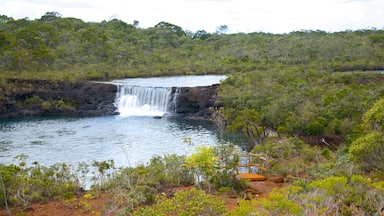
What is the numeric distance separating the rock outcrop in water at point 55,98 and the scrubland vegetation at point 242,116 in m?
0.43

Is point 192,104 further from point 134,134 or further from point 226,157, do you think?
point 226,157

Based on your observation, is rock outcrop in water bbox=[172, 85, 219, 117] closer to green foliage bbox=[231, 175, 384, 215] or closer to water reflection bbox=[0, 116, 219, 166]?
water reflection bbox=[0, 116, 219, 166]

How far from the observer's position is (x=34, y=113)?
119ft

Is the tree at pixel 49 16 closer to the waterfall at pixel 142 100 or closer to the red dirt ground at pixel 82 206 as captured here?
the waterfall at pixel 142 100

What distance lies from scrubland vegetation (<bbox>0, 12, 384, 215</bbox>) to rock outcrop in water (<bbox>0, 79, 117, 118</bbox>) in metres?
0.43

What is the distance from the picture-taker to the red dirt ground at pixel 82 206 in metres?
12.7

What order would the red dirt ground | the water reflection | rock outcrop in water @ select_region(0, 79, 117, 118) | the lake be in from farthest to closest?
rock outcrop in water @ select_region(0, 79, 117, 118) < the lake < the water reflection < the red dirt ground

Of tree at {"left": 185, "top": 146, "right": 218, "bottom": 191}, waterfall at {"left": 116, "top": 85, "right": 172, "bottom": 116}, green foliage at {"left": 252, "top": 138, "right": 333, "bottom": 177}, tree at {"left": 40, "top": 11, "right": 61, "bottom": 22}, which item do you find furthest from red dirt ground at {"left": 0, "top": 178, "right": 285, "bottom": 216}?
tree at {"left": 40, "top": 11, "right": 61, "bottom": 22}

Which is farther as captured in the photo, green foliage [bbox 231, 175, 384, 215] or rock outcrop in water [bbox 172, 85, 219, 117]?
rock outcrop in water [bbox 172, 85, 219, 117]

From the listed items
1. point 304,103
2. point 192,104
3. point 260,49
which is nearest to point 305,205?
point 304,103

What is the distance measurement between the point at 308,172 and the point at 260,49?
4377 centimetres

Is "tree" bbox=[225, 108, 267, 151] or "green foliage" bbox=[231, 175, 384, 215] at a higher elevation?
"green foliage" bbox=[231, 175, 384, 215]

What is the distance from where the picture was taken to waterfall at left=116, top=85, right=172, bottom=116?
37.0 meters

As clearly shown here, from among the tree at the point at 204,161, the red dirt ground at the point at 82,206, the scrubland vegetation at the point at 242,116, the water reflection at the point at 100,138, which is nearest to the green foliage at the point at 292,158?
the scrubland vegetation at the point at 242,116
